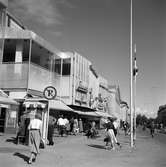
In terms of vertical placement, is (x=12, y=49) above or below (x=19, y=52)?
above

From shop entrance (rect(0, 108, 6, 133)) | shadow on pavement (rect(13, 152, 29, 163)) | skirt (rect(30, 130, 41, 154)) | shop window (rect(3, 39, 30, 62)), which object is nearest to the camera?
skirt (rect(30, 130, 41, 154))

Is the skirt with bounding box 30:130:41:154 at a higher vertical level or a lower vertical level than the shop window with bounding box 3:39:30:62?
lower

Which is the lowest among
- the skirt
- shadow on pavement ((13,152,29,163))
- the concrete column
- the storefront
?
shadow on pavement ((13,152,29,163))

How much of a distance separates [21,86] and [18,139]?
33.5 ft

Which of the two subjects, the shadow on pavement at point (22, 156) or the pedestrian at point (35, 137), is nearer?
the pedestrian at point (35, 137)

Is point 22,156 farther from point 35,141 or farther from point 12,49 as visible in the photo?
point 12,49

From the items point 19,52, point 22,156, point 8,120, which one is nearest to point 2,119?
point 8,120

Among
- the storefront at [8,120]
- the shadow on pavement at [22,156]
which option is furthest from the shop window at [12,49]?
the shadow on pavement at [22,156]

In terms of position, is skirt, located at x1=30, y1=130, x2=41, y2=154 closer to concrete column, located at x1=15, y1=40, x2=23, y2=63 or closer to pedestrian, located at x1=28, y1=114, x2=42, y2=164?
pedestrian, located at x1=28, y1=114, x2=42, y2=164

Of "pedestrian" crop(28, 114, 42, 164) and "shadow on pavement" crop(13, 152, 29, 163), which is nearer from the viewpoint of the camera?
"pedestrian" crop(28, 114, 42, 164)

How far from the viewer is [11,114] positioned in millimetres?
25297

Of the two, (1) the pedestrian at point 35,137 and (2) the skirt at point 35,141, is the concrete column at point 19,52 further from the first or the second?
(2) the skirt at point 35,141

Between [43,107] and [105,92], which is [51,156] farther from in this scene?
[105,92]

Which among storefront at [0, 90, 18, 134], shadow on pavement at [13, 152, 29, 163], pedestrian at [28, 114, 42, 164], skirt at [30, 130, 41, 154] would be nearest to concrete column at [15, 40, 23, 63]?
storefront at [0, 90, 18, 134]
